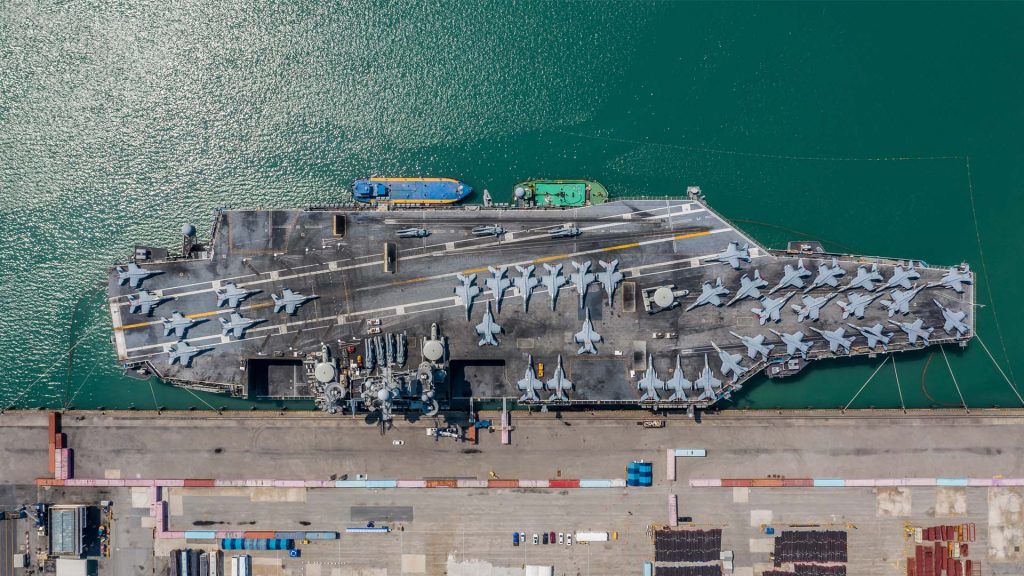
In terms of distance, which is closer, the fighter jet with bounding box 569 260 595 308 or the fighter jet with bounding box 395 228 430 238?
the fighter jet with bounding box 569 260 595 308

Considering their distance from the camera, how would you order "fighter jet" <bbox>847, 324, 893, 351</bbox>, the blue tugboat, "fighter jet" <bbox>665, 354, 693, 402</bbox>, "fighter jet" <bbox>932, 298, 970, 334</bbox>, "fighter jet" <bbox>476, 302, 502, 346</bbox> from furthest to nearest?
the blue tugboat, "fighter jet" <bbox>932, 298, 970, 334</bbox>, "fighter jet" <bbox>847, 324, 893, 351</bbox>, "fighter jet" <bbox>665, 354, 693, 402</bbox>, "fighter jet" <bbox>476, 302, 502, 346</bbox>

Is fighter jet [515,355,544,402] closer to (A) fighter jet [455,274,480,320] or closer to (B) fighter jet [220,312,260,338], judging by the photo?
(A) fighter jet [455,274,480,320]

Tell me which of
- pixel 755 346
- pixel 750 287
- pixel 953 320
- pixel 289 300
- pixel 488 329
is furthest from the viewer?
pixel 953 320

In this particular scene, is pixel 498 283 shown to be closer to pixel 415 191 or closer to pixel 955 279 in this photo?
pixel 415 191

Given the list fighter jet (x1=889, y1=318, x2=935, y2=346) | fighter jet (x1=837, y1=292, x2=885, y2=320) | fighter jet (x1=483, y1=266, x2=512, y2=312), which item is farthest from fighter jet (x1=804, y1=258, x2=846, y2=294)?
fighter jet (x1=483, y1=266, x2=512, y2=312)

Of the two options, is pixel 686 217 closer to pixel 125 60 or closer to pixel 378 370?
pixel 378 370

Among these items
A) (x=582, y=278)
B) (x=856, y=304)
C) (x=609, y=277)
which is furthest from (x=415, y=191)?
(x=856, y=304)

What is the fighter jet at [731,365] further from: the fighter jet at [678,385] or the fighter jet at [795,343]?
the fighter jet at [795,343]
